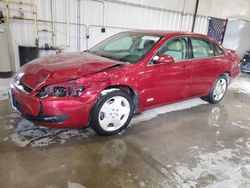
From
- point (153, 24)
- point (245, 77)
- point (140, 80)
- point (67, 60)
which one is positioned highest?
point (153, 24)

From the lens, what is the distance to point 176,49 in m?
3.27

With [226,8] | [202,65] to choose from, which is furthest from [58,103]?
[226,8]

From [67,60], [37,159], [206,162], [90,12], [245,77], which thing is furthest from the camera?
[245,77]

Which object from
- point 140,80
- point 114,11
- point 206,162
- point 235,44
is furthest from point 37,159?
point 235,44

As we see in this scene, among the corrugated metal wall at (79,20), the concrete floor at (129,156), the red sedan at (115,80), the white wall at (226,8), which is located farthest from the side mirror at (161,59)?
the white wall at (226,8)

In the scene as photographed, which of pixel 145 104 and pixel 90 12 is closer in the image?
pixel 145 104

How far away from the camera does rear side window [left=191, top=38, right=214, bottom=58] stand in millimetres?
3486

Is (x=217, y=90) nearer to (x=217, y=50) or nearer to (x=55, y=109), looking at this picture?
(x=217, y=50)

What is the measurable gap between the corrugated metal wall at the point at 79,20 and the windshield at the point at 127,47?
2.92 m

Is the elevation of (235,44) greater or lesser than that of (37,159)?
greater

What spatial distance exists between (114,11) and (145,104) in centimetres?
452

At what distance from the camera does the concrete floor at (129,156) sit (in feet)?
6.43

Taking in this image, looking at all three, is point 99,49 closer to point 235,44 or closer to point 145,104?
point 145,104

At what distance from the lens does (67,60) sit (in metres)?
2.73
